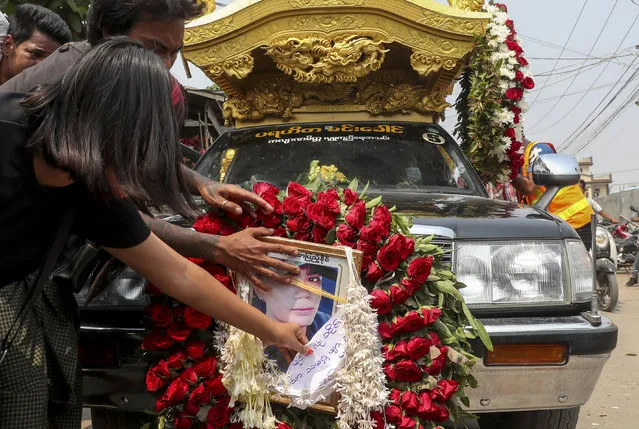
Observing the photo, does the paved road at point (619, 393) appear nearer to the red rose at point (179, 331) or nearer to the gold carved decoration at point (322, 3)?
the red rose at point (179, 331)

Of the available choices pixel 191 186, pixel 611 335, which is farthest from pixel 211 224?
pixel 611 335

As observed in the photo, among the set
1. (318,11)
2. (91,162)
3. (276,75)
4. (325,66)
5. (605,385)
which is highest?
(91,162)

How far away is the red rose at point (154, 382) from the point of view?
7.98 ft

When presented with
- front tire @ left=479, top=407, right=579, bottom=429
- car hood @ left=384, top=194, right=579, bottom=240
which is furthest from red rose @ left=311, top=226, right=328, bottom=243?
front tire @ left=479, top=407, right=579, bottom=429

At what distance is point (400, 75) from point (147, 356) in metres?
3.41

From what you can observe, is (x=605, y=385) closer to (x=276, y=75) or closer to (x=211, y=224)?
(x=276, y=75)

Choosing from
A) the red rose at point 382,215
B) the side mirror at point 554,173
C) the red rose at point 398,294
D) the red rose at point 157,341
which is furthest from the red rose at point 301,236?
the side mirror at point 554,173

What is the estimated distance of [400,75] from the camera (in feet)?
17.5

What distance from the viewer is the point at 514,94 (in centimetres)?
555

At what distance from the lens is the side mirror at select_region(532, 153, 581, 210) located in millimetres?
3795

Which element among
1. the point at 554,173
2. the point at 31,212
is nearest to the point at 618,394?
the point at 554,173

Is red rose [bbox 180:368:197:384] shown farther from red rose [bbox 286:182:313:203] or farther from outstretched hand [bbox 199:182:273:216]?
red rose [bbox 286:182:313:203]

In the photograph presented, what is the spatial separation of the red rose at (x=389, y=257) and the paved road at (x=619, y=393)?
2.52 metres

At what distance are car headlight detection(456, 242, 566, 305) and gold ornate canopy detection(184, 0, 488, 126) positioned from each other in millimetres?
2228
